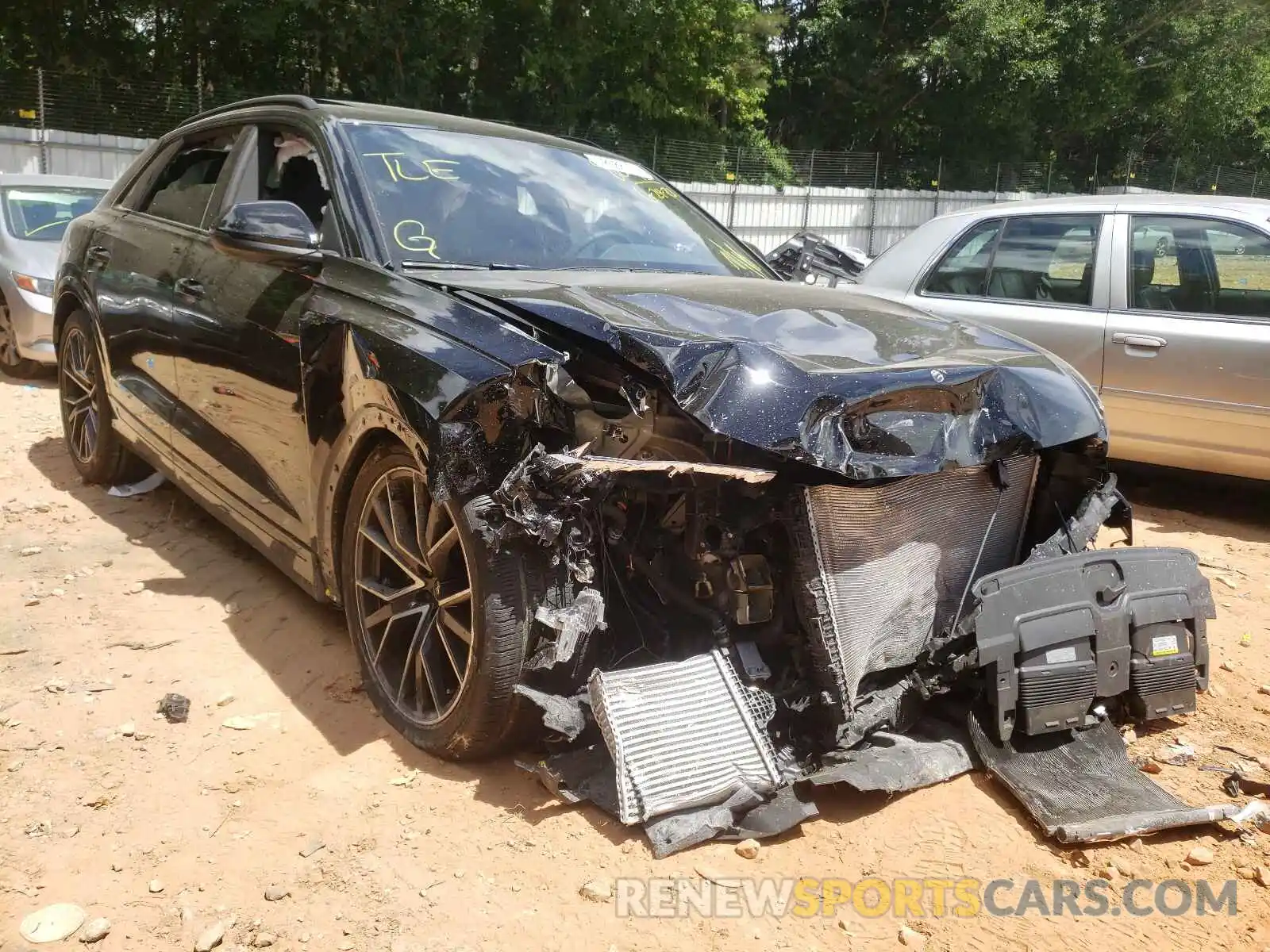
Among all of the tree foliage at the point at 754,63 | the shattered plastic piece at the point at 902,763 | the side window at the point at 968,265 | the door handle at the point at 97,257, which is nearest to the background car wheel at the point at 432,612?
the shattered plastic piece at the point at 902,763

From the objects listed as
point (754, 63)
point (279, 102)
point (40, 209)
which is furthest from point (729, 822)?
point (754, 63)

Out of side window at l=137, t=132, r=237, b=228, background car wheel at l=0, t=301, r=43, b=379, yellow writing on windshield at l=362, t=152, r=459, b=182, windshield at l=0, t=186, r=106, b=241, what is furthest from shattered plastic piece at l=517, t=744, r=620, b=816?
windshield at l=0, t=186, r=106, b=241

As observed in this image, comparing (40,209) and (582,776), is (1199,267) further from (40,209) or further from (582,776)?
(40,209)

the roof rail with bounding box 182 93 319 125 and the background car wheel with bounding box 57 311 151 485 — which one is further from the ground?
the roof rail with bounding box 182 93 319 125

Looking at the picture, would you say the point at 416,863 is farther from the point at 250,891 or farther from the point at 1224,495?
the point at 1224,495

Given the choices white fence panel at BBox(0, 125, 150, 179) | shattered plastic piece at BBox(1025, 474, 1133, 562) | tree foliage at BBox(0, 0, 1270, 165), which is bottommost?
shattered plastic piece at BBox(1025, 474, 1133, 562)

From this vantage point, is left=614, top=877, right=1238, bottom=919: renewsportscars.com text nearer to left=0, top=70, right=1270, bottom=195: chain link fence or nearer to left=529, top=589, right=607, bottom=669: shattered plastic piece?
left=529, top=589, right=607, bottom=669: shattered plastic piece

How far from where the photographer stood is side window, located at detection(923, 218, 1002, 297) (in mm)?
6227

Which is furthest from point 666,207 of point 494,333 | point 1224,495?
point 1224,495

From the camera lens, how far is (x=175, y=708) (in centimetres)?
333

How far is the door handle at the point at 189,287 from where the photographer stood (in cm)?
402

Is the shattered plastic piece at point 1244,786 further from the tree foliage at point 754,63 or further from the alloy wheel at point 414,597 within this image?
the tree foliage at point 754,63

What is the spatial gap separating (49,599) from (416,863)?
248 centimetres

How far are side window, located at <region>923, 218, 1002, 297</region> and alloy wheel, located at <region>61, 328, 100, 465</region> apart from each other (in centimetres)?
465
